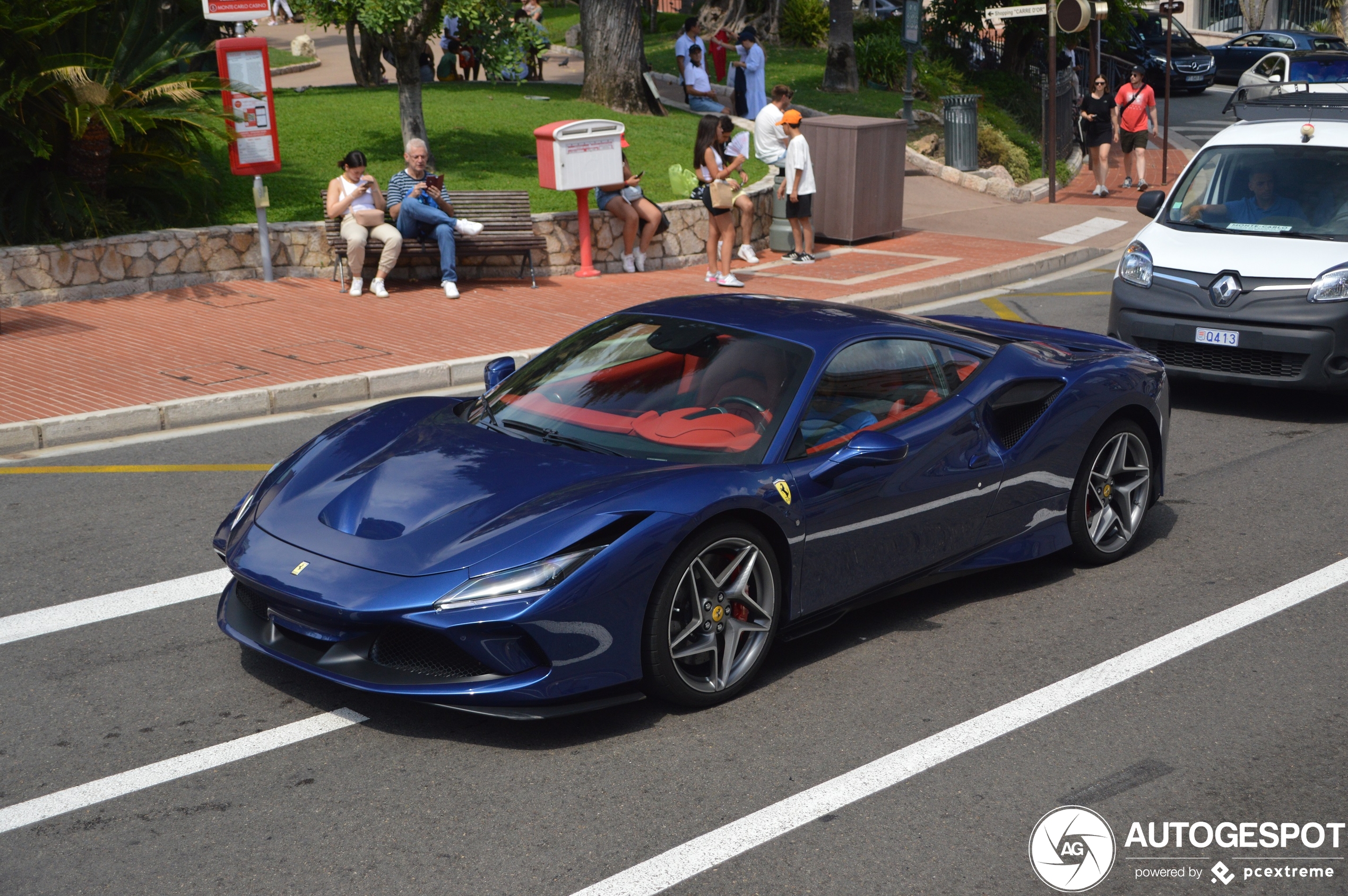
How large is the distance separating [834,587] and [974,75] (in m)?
26.6

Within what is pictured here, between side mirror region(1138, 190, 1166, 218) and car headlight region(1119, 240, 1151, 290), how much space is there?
25.7 inches

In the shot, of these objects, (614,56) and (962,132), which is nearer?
(614,56)

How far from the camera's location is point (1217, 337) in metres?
9.02

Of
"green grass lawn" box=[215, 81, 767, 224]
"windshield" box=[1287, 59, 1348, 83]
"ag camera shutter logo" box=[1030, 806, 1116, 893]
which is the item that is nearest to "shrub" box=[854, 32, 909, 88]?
"green grass lawn" box=[215, 81, 767, 224]

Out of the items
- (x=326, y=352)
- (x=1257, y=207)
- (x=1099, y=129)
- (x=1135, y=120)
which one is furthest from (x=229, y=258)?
(x=1135, y=120)

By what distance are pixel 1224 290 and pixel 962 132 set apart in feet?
45.4

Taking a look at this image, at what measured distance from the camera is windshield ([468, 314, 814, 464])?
5082 mm

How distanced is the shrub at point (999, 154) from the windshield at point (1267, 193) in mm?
13031

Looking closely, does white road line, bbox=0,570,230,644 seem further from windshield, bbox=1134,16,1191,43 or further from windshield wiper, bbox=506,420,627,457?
windshield, bbox=1134,16,1191,43

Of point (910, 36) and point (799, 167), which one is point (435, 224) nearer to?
point (799, 167)

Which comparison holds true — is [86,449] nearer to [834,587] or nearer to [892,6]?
[834,587]

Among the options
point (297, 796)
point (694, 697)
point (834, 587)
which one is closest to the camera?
point (297, 796)

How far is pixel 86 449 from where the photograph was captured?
852 cm

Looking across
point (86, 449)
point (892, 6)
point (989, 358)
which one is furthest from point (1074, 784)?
point (892, 6)
